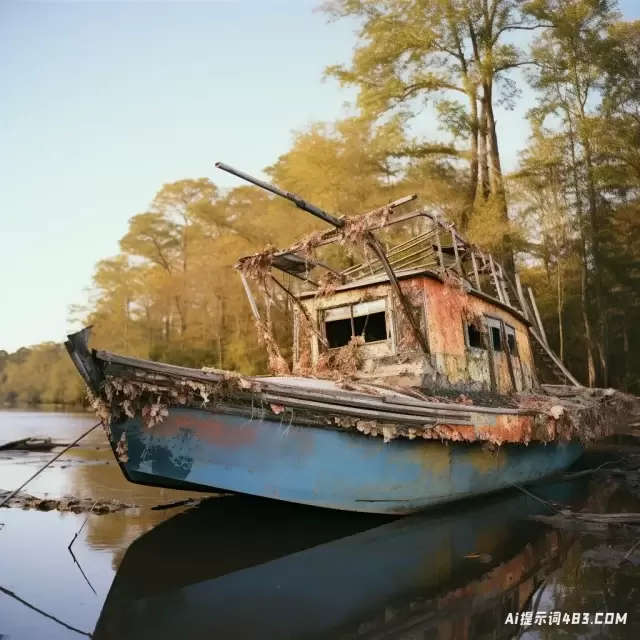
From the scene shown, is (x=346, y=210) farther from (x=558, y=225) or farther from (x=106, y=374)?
(x=106, y=374)

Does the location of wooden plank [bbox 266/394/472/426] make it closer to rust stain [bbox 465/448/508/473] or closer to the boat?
the boat

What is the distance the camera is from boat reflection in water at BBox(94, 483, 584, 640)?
4246mm

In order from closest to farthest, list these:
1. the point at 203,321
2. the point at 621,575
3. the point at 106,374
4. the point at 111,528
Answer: the point at 621,575, the point at 106,374, the point at 111,528, the point at 203,321

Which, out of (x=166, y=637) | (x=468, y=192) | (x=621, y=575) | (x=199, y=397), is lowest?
(x=621, y=575)

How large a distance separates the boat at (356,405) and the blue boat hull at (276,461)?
0.01 m

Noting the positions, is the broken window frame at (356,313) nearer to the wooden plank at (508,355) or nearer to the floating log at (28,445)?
the wooden plank at (508,355)

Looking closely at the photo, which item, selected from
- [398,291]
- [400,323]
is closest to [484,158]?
[400,323]

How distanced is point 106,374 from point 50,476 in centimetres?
699

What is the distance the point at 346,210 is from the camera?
21500mm

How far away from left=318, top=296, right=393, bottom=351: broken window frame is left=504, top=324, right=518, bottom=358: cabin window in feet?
10.6

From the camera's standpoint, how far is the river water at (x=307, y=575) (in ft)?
13.8

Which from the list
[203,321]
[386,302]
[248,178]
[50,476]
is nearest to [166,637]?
[248,178]

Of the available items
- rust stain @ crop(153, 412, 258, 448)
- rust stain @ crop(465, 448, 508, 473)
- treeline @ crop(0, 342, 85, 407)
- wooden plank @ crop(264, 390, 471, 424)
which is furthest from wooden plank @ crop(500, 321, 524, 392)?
treeline @ crop(0, 342, 85, 407)

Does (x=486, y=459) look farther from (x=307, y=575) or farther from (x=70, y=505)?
(x=70, y=505)
